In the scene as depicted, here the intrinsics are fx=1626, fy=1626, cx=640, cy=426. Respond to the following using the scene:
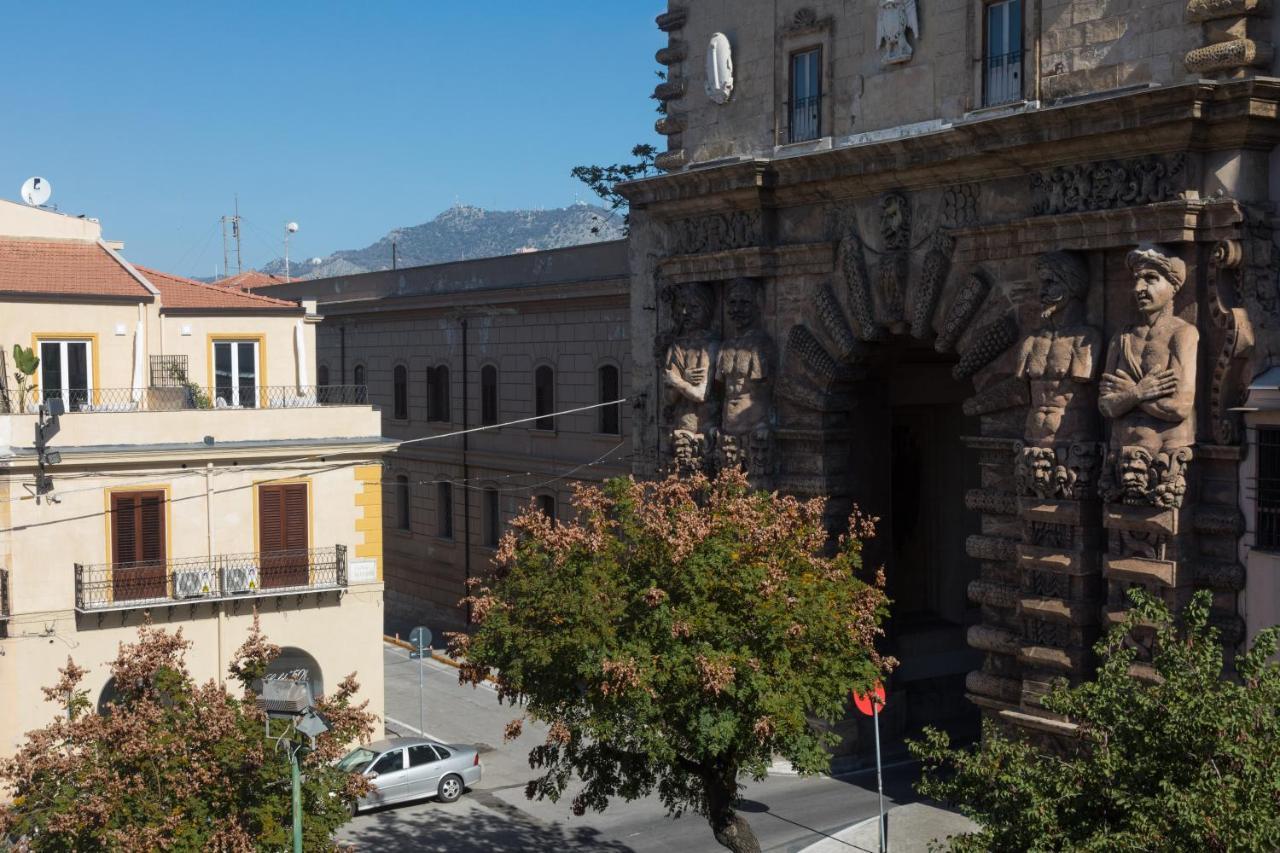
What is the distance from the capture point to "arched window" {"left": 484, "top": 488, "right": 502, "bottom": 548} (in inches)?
1614

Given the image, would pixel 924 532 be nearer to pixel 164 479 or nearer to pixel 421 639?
pixel 421 639

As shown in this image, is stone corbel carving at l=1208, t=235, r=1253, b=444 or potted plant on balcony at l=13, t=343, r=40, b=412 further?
potted plant on balcony at l=13, t=343, r=40, b=412

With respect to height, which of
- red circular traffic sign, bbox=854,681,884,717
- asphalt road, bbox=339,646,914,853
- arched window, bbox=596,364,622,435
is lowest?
asphalt road, bbox=339,646,914,853

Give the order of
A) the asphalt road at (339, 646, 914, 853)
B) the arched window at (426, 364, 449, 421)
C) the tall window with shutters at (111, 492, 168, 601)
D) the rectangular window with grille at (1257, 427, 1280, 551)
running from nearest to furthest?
1. the rectangular window with grille at (1257, 427, 1280, 551)
2. the asphalt road at (339, 646, 914, 853)
3. the tall window with shutters at (111, 492, 168, 601)
4. the arched window at (426, 364, 449, 421)

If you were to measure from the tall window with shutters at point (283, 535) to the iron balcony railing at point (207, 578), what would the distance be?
0.06 feet

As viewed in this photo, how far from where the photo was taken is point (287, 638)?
95.5ft

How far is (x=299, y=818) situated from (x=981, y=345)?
12401 mm

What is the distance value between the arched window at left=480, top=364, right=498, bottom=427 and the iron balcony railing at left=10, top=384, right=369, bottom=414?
32.5 feet

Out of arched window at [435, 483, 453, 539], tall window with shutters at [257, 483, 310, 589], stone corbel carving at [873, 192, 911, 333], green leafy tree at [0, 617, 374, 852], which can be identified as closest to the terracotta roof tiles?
tall window with shutters at [257, 483, 310, 589]

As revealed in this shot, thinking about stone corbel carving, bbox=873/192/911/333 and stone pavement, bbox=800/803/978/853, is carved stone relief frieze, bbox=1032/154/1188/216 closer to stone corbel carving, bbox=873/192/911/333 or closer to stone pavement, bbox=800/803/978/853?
stone corbel carving, bbox=873/192/911/333

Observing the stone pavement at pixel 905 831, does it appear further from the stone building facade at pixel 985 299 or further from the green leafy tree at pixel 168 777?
the green leafy tree at pixel 168 777

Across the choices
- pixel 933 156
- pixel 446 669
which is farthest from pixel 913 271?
pixel 446 669

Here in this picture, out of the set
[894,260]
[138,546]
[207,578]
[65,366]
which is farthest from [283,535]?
[894,260]

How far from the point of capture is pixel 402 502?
4581 cm
